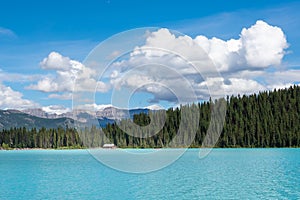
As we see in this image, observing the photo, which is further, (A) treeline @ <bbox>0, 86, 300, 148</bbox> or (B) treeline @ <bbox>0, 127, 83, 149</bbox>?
(B) treeline @ <bbox>0, 127, 83, 149</bbox>

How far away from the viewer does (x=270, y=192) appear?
3147 centimetres

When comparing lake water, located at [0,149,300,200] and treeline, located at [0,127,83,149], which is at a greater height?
treeline, located at [0,127,83,149]

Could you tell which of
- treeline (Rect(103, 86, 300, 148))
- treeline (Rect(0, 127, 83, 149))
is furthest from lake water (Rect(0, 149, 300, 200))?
treeline (Rect(0, 127, 83, 149))

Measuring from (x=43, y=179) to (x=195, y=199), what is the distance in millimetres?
21129

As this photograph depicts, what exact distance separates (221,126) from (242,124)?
33.0ft

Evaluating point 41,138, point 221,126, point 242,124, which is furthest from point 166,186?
point 41,138

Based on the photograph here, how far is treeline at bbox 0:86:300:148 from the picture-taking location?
137 metres

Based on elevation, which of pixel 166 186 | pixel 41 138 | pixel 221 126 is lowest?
pixel 166 186

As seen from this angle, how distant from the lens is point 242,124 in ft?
479

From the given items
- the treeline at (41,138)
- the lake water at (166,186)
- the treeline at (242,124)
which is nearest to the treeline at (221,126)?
the treeline at (242,124)

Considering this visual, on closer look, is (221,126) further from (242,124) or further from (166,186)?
(166,186)

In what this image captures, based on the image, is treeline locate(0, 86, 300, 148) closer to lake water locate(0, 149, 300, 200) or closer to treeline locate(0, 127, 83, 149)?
treeline locate(0, 127, 83, 149)

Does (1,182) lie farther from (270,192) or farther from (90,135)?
(90,135)

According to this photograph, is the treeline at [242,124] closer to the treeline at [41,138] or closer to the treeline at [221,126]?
the treeline at [221,126]
